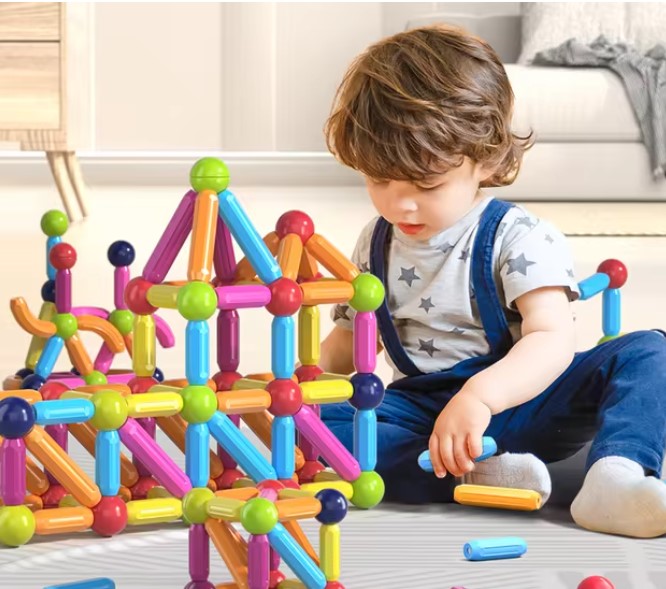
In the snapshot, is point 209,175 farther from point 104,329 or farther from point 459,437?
point 104,329

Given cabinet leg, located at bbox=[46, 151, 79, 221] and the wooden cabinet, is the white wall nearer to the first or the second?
cabinet leg, located at bbox=[46, 151, 79, 221]

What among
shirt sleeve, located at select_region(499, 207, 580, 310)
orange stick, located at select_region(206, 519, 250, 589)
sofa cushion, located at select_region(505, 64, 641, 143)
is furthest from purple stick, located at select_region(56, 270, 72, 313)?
sofa cushion, located at select_region(505, 64, 641, 143)

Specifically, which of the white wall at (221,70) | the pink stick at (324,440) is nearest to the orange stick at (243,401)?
the pink stick at (324,440)

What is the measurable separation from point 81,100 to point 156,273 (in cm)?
227

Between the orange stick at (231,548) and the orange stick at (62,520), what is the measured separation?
0.14 metres

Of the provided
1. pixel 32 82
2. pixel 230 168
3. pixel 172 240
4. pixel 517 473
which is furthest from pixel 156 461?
pixel 230 168

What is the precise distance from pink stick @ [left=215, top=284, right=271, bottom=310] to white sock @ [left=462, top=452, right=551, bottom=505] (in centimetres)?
24

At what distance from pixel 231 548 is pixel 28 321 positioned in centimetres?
60

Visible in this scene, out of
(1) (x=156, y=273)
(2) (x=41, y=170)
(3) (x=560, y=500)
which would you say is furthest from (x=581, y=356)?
(2) (x=41, y=170)

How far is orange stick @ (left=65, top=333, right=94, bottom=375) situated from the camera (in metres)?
1.26

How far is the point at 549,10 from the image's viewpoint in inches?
141

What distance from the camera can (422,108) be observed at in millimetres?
1016

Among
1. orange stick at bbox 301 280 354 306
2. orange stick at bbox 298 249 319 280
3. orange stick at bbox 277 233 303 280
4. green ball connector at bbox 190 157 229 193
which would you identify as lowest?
orange stick at bbox 301 280 354 306

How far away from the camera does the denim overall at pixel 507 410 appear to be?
39.3 inches
